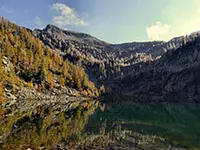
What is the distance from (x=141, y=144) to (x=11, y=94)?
92247mm

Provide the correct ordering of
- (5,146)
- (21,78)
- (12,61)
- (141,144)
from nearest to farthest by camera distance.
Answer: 1. (5,146)
2. (141,144)
3. (21,78)
4. (12,61)

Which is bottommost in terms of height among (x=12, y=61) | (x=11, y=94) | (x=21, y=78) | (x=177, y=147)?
(x=177, y=147)

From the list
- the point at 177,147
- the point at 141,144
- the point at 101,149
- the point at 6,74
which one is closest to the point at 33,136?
the point at 101,149

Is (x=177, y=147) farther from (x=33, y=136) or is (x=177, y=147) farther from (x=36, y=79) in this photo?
(x=36, y=79)

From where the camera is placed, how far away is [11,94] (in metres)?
113

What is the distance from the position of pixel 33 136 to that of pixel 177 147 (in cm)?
2387

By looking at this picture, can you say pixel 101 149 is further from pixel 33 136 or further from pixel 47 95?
pixel 47 95

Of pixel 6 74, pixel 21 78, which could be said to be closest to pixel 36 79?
pixel 21 78

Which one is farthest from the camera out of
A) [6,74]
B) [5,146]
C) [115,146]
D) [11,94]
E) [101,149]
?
[6,74]

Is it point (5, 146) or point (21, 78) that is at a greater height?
point (21, 78)

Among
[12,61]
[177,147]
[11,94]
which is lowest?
[177,147]

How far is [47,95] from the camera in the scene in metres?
146

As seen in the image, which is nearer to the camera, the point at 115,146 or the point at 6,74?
the point at 115,146

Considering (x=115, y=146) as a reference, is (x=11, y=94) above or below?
above
